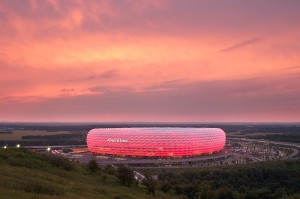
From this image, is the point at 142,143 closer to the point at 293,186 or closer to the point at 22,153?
the point at 293,186

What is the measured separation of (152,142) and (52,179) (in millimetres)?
125994

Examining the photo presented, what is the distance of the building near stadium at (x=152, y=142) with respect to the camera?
15225 cm

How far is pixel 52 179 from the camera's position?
26.7 m

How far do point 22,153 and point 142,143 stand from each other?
11680 cm

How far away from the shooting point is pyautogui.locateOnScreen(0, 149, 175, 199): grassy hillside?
21031 millimetres

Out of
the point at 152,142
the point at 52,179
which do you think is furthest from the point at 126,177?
the point at 152,142

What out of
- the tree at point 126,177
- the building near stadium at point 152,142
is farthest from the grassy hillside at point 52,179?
the building near stadium at point 152,142

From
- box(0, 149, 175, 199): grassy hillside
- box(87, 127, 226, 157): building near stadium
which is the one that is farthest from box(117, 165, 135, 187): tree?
box(87, 127, 226, 157): building near stadium

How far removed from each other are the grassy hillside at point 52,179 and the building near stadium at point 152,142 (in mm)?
111615

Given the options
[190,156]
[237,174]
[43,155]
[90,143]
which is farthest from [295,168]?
[90,143]

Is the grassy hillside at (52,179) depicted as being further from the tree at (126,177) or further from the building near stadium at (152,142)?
the building near stadium at (152,142)

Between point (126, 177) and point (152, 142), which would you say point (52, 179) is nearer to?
point (126, 177)

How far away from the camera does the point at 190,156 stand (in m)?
158

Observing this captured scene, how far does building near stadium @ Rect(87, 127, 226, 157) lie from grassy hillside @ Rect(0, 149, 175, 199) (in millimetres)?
111615
